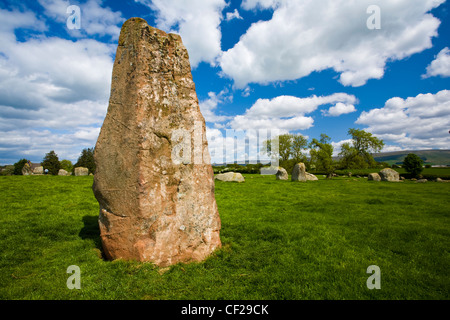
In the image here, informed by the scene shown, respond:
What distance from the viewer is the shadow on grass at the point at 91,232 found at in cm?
670

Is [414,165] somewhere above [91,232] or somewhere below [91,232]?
above

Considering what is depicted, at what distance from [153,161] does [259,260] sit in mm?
3885

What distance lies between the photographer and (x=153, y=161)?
5.56 m

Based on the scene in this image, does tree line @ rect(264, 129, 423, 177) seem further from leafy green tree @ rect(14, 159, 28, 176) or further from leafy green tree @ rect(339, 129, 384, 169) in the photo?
leafy green tree @ rect(14, 159, 28, 176)

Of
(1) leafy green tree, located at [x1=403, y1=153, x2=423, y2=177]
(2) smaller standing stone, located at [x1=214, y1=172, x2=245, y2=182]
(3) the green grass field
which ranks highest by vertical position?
(1) leafy green tree, located at [x1=403, y1=153, x2=423, y2=177]

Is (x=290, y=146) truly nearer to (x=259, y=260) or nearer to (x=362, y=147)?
(x=362, y=147)

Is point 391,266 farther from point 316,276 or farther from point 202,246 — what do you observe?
point 202,246

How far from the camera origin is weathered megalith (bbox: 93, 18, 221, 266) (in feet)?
17.7

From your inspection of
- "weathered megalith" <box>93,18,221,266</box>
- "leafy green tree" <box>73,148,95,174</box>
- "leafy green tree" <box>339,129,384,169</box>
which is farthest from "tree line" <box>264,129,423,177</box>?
"leafy green tree" <box>73,148,95,174</box>

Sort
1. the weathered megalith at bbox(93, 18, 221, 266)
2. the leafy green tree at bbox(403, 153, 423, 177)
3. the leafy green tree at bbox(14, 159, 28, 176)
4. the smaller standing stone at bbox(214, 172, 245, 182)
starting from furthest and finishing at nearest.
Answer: the leafy green tree at bbox(14, 159, 28, 176), the leafy green tree at bbox(403, 153, 423, 177), the smaller standing stone at bbox(214, 172, 245, 182), the weathered megalith at bbox(93, 18, 221, 266)

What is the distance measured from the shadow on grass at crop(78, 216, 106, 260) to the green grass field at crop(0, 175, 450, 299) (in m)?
0.06

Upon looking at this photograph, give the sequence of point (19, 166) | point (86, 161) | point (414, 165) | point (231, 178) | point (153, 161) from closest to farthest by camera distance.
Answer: point (153, 161) < point (231, 178) < point (414, 165) < point (19, 166) < point (86, 161)

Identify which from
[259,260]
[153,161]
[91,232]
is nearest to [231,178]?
[91,232]

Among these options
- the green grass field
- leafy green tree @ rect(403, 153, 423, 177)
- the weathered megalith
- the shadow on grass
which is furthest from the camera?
leafy green tree @ rect(403, 153, 423, 177)
